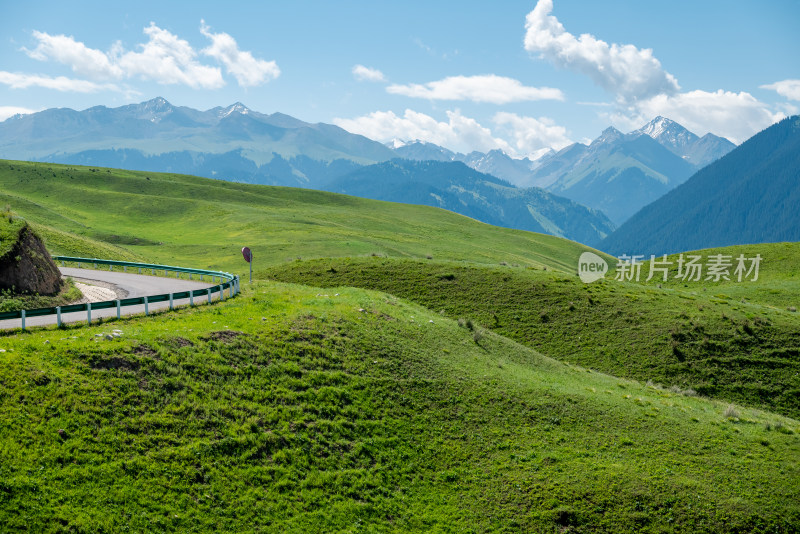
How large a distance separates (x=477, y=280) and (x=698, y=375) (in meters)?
22.6

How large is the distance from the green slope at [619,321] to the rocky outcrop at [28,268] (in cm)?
2944

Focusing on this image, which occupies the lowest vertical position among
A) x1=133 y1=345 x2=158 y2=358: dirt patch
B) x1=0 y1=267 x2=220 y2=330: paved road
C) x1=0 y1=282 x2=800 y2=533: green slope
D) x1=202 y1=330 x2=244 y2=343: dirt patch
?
x1=0 y1=282 x2=800 y2=533: green slope

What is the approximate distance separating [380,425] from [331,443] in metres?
2.79

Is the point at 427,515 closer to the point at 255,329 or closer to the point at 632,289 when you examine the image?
the point at 255,329

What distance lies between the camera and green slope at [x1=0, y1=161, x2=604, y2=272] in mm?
98250

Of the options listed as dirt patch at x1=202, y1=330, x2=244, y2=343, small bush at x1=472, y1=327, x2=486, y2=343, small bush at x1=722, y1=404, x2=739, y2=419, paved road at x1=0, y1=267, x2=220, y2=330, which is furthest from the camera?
small bush at x1=472, y1=327, x2=486, y2=343

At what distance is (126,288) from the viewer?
4000 centimetres

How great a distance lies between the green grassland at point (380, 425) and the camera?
18.1 m

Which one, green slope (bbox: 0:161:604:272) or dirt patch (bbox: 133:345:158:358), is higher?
green slope (bbox: 0:161:604:272)

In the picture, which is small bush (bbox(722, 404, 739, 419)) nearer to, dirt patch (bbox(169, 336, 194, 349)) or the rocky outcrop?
dirt patch (bbox(169, 336, 194, 349))

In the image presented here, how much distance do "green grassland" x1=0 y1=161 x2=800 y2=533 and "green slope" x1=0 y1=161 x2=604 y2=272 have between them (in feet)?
170

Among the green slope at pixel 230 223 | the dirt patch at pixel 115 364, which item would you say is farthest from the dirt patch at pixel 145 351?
the green slope at pixel 230 223

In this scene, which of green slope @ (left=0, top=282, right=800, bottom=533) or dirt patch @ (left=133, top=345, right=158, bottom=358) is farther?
dirt patch @ (left=133, top=345, right=158, bottom=358)

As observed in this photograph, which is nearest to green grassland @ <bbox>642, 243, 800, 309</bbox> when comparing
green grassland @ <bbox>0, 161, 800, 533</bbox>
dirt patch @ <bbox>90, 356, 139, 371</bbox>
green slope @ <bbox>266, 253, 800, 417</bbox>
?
green slope @ <bbox>266, 253, 800, 417</bbox>
